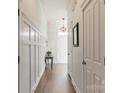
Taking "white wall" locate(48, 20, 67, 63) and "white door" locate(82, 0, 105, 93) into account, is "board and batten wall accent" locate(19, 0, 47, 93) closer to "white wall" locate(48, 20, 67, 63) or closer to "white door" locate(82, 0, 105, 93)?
"white door" locate(82, 0, 105, 93)

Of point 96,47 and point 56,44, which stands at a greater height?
point 56,44

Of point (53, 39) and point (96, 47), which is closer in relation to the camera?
point (96, 47)

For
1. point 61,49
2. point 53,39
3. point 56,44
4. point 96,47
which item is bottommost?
point 61,49

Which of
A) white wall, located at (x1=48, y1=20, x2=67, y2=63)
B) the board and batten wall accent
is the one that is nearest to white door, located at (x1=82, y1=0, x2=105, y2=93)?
the board and batten wall accent

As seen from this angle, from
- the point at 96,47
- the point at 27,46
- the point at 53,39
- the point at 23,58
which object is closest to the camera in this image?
the point at 96,47

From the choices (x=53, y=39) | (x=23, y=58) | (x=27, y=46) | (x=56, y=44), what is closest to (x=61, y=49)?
(x=56, y=44)

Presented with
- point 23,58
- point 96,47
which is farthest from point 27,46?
point 96,47

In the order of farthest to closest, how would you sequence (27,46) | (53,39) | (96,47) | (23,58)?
(53,39) → (27,46) → (23,58) → (96,47)

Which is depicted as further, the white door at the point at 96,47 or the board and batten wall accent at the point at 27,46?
the board and batten wall accent at the point at 27,46

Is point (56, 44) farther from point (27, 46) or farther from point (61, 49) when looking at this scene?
point (27, 46)

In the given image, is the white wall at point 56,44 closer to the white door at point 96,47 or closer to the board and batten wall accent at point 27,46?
the board and batten wall accent at point 27,46

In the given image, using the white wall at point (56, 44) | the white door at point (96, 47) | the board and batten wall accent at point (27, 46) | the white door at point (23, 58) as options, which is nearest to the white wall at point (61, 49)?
the white wall at point (56, 44)
